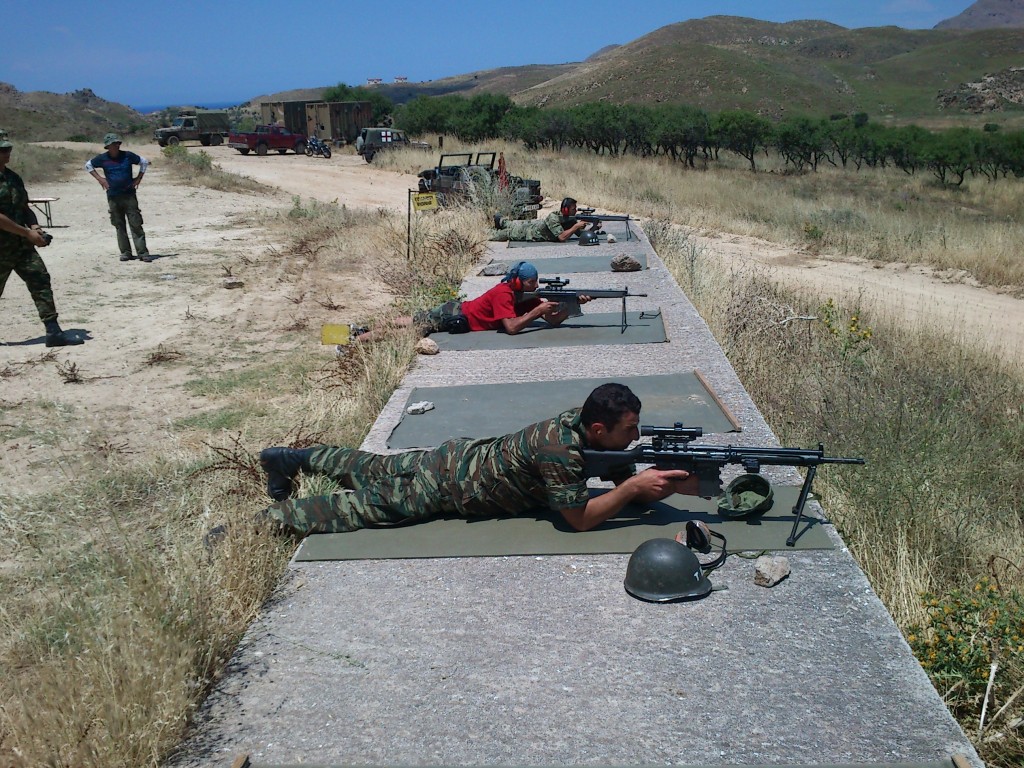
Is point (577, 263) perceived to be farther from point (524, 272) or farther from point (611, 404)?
point (611, 404)

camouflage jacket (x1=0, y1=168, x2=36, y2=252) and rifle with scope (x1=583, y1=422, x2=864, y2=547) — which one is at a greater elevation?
camouflage jacket (x1=0, y1=168, x2=36, y2=252)

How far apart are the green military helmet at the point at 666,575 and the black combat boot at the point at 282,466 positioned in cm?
192

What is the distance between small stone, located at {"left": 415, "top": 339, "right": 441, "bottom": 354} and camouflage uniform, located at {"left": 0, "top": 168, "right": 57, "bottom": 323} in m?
3.84

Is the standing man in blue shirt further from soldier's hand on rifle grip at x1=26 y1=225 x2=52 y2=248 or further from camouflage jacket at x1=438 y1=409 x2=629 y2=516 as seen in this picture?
camouflage jacket at x1=438 y1=409 x2=629 y2=516

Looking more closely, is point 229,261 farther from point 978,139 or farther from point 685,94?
point 685,94

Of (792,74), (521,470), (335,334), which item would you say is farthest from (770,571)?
(792,74)

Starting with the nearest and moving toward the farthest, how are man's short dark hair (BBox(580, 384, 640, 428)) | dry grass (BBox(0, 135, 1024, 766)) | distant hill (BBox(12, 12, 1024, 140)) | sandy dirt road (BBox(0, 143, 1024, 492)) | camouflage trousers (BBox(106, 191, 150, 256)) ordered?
dry grass (BBox(0, 135, 1024, 766))
man's short dark hair (BBox(580, 384, 640, 428))
sandy dirt road (BBox(0, 143, 1024, 492))
camouflage trousers (BBox(106, 191, 150, 256))
distant hill (BBox(12, 12, 1024, 140))

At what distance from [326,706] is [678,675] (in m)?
1.19

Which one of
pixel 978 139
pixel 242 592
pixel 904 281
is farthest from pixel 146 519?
pixel 978 139

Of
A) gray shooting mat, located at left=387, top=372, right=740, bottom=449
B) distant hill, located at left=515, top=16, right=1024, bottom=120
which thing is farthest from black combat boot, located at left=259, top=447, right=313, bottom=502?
distant hill, located at left=515, top=16, right=1024, bottom=120

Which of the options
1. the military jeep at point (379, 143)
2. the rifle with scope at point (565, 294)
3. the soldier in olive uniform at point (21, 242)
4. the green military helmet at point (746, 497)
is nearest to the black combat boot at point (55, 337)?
the soldier in olive uniform at point (21, 242)

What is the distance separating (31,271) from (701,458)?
722 cm

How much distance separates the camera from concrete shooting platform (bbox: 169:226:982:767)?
2.59 meters

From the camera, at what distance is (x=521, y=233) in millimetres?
12773
